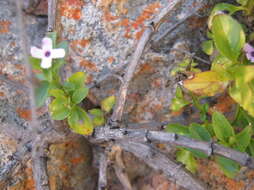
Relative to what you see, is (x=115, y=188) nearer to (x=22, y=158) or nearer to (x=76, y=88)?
(x=22, y=158)

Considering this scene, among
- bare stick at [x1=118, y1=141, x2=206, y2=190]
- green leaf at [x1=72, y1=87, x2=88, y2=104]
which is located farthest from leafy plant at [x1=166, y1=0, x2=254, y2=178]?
green leaf at [x1=72, y1=87, x2=88, y2=104]

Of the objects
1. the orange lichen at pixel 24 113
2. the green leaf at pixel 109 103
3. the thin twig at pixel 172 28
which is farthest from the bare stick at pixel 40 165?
the thin twig at pixel 172 28

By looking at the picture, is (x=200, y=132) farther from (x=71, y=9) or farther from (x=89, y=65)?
(x=71, y=9)

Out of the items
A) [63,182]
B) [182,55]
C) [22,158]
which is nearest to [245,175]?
[182,55]

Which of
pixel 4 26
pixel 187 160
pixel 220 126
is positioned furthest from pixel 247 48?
pixel 4 26

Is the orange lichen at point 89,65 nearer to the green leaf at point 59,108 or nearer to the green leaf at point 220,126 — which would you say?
the green leaf at point 59,108
